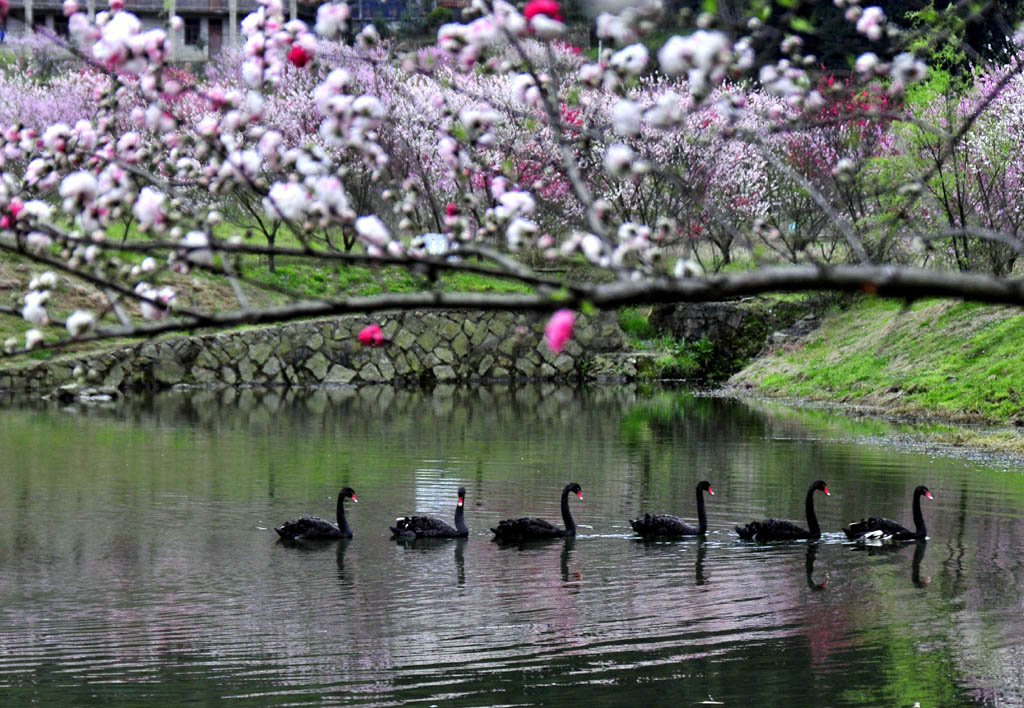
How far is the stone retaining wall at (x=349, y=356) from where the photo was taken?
39531mm

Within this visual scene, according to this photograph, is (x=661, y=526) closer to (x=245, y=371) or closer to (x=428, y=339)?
(x=245, y=371)


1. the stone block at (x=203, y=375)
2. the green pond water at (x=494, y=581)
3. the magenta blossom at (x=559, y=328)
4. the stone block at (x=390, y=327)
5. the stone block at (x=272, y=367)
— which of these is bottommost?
the green pond water at (x=494, y=581)

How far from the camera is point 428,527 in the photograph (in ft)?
54.9

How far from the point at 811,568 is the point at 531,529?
3399 mm

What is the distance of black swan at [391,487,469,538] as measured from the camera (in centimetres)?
1673

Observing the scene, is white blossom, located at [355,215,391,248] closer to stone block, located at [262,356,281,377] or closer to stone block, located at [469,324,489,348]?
stone block, located at [262,356,281,377]

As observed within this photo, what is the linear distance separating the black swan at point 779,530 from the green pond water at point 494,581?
21 centimetres

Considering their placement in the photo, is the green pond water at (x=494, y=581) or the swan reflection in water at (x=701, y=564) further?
the swan reflection in water at (x=701, y=564)

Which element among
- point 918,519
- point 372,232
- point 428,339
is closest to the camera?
point 372,232

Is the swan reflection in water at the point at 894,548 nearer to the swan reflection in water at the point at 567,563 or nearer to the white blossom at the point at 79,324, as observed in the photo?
the swan reflection in water at the point at 567,563

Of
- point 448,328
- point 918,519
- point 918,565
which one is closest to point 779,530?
point 918,565

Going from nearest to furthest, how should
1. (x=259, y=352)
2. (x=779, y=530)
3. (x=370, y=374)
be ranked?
(x=779, y=530) < (x=259, y=352) < (x=370, y=374)

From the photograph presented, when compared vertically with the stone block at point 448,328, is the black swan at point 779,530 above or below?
below

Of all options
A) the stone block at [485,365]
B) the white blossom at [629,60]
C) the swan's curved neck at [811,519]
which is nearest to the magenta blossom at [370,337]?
the white blossom at [629,60]
